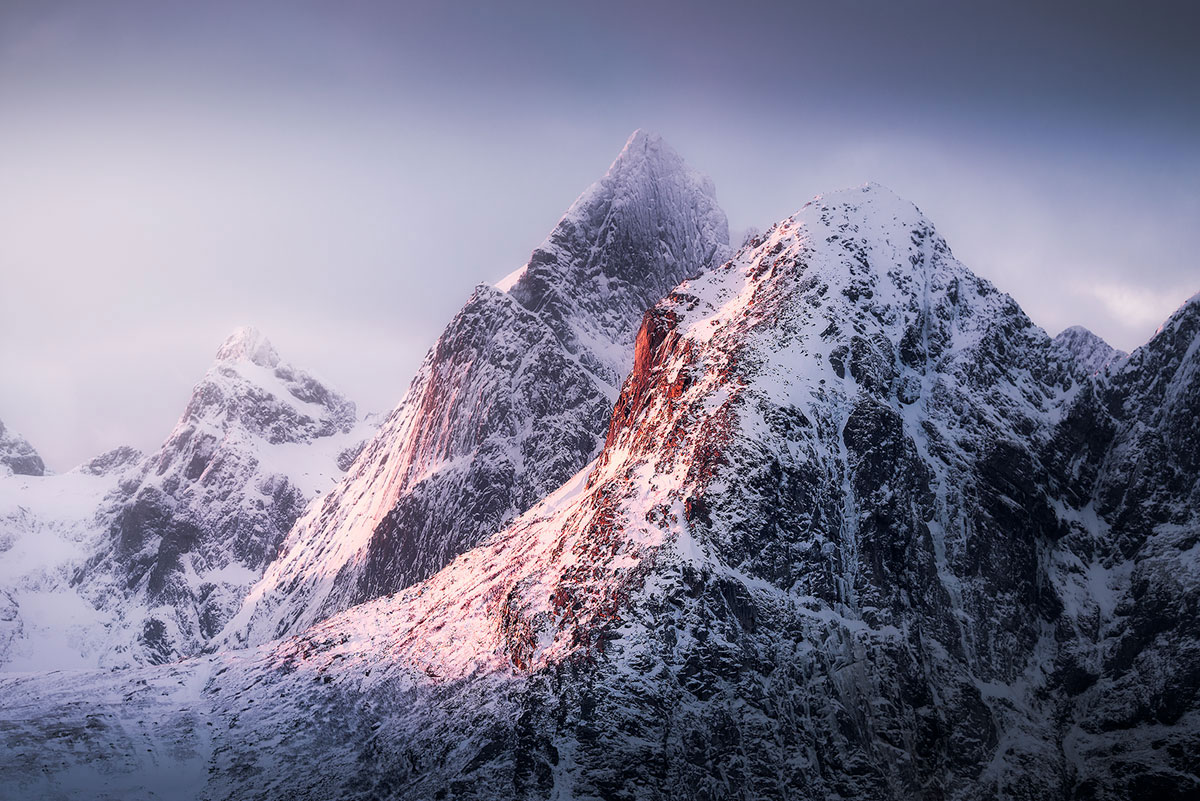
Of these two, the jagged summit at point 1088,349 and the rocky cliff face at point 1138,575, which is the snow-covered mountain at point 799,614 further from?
the jagged summit at point 1088,349

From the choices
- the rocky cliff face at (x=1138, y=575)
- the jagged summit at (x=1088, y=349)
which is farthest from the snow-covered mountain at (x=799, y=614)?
the jagged summit at (x=1088, y=349)

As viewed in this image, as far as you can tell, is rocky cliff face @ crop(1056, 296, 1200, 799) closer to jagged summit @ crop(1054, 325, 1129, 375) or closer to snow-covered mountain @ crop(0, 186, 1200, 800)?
snow-covered mountain @ crop(0, 186, 1200, 800)

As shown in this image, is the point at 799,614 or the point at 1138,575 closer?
the point at 799,614

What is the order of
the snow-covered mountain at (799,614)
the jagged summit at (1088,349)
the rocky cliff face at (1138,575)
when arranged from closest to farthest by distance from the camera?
1. the rocky cliff face at (1138,575)
2. the snow-covered mountain at (799,614)
3. the jagged summit at (1088,349)

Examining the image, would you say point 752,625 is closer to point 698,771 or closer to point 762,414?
point 698,771

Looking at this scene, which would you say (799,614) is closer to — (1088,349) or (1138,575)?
(1138,575)

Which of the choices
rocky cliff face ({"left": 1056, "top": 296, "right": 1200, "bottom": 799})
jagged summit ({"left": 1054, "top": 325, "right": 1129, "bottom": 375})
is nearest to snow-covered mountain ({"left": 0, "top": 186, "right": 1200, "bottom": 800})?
rocky cliff face ({"left": 1056, "top": 296, "right": 1200, "bottom": 799})

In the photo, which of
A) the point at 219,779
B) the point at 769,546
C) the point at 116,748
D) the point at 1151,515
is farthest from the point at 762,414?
the point at 116,748

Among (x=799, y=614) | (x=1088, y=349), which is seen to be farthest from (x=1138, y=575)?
(x=1088, y=349)
